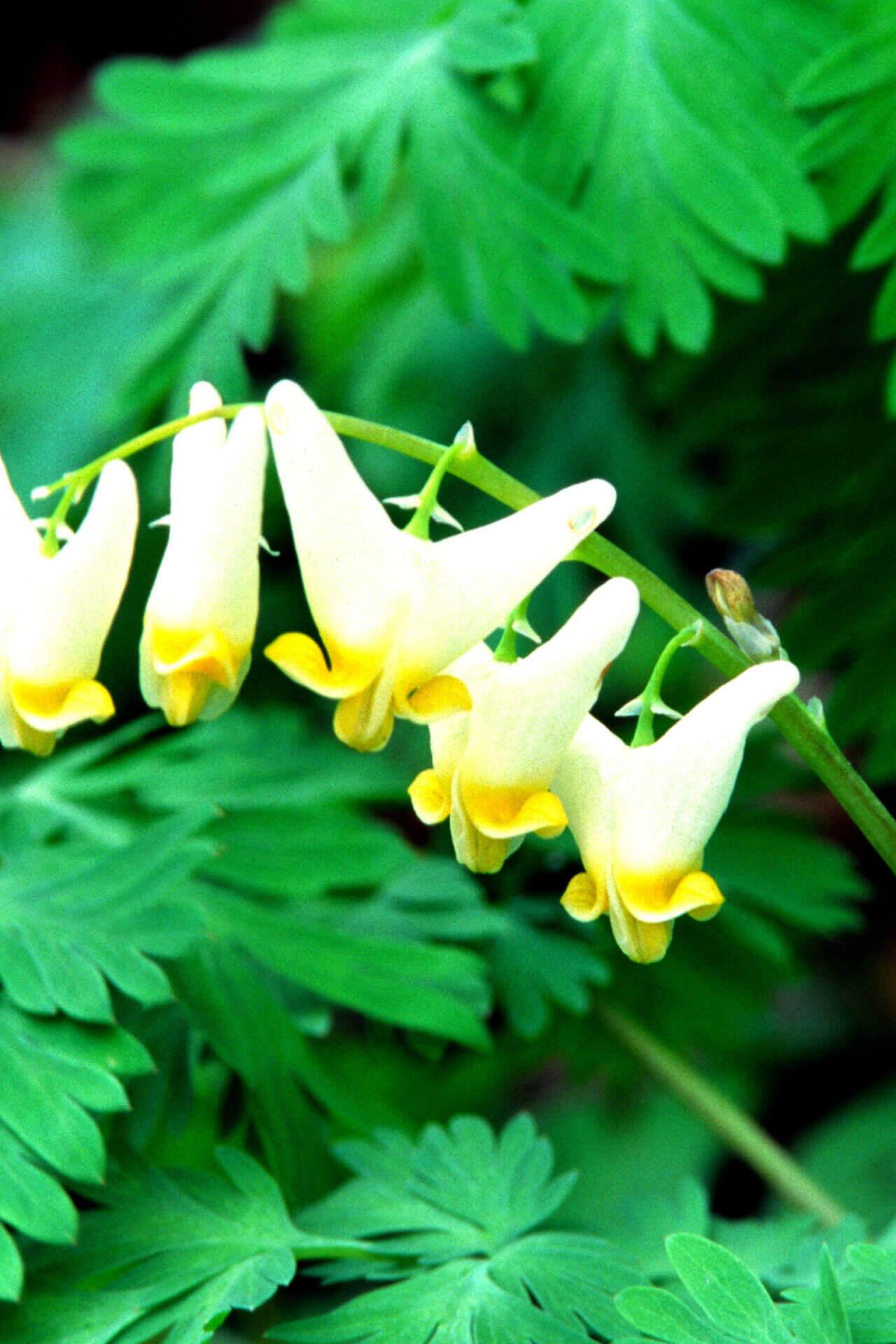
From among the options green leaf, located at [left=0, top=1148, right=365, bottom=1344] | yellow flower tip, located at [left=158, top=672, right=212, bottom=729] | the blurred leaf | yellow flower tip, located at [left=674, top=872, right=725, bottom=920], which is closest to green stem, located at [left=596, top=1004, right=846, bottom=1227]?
the blurred leaf

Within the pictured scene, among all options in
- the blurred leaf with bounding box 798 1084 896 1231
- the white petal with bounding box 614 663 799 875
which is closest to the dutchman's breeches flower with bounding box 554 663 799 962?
the white petal with bounding box 614 663 799 875

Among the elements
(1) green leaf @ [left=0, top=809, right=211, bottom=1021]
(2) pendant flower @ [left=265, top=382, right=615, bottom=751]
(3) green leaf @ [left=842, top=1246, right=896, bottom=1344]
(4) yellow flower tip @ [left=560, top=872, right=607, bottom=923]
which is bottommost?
(1) green leaf @ [left=0, top=809, right=211, bottom=1021]

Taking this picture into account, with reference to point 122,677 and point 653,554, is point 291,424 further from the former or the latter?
point 122,677

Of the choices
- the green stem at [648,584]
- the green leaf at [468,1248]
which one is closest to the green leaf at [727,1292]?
the green leaf at [468,1248]

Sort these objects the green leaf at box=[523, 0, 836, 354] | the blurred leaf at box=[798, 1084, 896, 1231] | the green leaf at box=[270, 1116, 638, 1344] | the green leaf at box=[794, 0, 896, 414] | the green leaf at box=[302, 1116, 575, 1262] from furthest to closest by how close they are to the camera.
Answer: the blurred leaf at box=[798, 1084, 896, 1231], the green leaf at box=[523, 0, 836, 354], the green leaf at box=[794, 0, 896, 414], the green leaf at box=[302, 1116, 575, 1262], the green leaf at box=[270, 1116, 638, 1344]

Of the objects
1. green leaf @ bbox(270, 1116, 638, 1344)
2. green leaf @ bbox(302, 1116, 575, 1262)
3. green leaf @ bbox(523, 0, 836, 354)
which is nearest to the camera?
green leaf @ bbox(270, 1116, 638, 1344)

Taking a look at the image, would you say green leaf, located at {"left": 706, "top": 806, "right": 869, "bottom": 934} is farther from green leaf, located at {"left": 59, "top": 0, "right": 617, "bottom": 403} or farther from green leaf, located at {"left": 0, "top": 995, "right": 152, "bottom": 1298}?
green leaf, located at {"left": 0, "top": 995, "right": 152, "bottom": 1298}

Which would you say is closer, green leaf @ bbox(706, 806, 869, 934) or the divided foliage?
the divided foliage

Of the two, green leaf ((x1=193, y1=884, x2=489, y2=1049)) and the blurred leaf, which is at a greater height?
green leaf ((x1=193, y1=884, x2=489, y2=1049))
